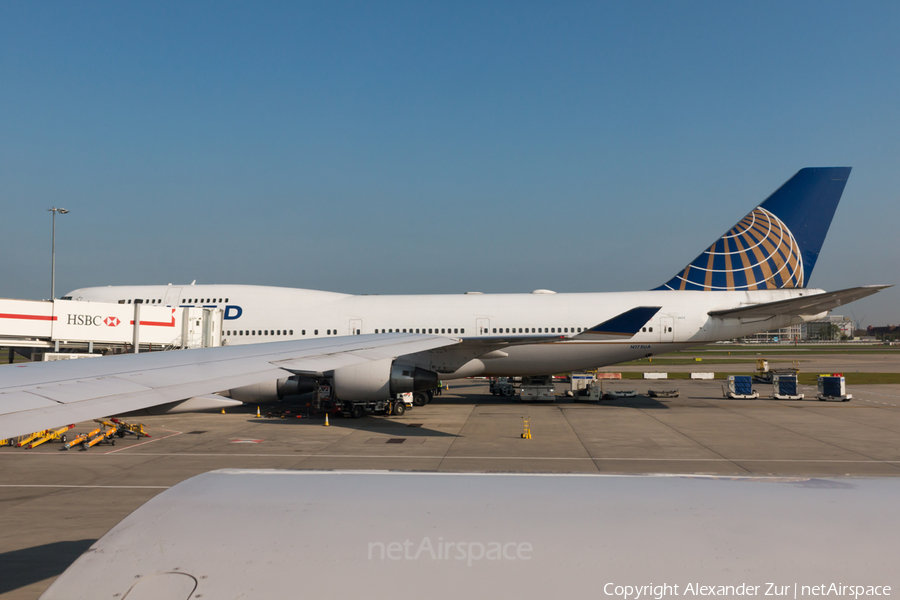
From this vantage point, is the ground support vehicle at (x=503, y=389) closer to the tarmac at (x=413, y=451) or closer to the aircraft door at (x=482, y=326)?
the aircraft door at (x=482, y=326)

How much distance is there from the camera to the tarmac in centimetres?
903

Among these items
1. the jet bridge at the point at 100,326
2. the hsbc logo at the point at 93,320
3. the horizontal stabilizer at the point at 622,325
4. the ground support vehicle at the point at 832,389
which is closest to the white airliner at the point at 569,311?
the horizontal stabilizer at the point at 622,325

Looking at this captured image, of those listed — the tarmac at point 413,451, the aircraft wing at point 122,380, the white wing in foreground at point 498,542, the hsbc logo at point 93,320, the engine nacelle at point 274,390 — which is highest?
the hsbc logo at point 93,320

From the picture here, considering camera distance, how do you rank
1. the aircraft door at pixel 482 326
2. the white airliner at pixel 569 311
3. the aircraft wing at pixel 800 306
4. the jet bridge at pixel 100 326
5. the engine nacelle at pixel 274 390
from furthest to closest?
the aircraft door at pixel 482 326 < the white airliner at pixel 569 311 < the aircraft wing at pixel 800 306 < the engine nacelle at pixel 274 390 < the jet bridge at pixel 100 326

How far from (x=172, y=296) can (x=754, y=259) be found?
2795cm

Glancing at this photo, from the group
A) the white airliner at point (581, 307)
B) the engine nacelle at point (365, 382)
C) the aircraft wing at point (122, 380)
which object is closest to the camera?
the aircraft wing at point (122, 380)

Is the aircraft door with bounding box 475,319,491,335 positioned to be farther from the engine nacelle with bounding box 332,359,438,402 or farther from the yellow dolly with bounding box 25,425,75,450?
the yellow dolly with bounding box 25,425,75,450

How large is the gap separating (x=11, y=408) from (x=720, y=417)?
22.0 m

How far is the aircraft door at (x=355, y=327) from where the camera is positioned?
84.3ft

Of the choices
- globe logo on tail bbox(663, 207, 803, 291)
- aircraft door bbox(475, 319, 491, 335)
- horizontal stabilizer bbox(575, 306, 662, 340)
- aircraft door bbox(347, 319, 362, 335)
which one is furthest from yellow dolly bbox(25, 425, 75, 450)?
globe logo on tail bbox(663, 207, 803, 291)

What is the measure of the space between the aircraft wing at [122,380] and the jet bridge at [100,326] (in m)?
16.6

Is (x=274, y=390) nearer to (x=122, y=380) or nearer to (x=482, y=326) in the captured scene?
(x=482, y=326)

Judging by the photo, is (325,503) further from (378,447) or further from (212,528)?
(378,447)

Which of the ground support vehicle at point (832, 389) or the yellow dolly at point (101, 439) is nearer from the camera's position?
the yellow dolly at point (101, 439)
